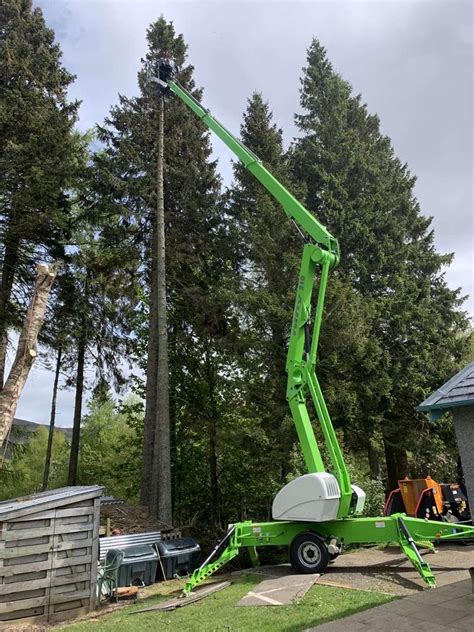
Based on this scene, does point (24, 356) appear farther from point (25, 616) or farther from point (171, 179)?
point (171, 179)

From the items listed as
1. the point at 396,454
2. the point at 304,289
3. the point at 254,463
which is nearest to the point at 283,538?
the point at 304,289

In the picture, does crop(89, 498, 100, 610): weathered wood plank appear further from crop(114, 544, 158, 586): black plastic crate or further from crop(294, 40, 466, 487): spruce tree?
crop(294, 40, 466, 487): spruce tree

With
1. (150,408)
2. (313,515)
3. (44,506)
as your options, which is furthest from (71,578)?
(150,408)

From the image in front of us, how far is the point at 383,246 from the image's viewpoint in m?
16.9

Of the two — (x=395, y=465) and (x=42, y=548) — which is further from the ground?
(x=395, y=465)

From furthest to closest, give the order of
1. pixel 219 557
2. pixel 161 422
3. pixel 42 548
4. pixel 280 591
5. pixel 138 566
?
pixel 161 422, pixel 138 566, pixel 219 557, pixel 42 548, pixel 280 591

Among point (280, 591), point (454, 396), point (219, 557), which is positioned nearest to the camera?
point (454, 396)

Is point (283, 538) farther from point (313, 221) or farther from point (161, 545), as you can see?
point (313, 221)

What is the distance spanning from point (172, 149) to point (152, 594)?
15.8m

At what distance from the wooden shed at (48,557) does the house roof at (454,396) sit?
6353 millimetres

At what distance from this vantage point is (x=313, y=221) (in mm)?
9961

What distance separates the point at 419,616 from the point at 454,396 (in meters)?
3.11

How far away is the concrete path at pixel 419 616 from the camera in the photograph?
4.27 m

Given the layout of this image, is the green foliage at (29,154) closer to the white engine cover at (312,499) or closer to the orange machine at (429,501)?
the white engine cover at (312,499)
